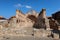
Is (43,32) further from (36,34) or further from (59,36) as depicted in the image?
(59,36)

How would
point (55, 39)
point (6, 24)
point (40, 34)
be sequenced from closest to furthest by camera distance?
point (55, 39), point (40, 34), point (6, 24)

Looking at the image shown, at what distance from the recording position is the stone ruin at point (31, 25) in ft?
47.6

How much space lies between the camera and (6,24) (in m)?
20.7

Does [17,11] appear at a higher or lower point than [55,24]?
higher

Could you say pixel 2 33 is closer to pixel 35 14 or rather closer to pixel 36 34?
pixel 36 34

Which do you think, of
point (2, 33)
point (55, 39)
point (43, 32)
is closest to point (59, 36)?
point (55, 39)

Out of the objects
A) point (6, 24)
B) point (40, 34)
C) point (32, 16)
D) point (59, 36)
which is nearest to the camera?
point (59, 36)

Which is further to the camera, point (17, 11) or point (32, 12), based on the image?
point (32, 12)

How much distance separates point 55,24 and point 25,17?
29.6ft

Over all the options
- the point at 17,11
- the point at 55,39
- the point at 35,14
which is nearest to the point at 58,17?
the point at 35,14

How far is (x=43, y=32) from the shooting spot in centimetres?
1428

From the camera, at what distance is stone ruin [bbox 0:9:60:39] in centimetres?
1452

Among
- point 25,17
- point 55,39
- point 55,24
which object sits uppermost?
point 25,17

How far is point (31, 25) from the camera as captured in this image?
91.1 ft
